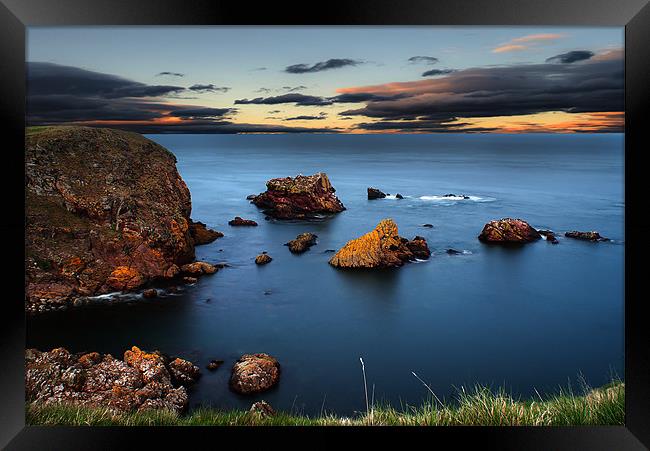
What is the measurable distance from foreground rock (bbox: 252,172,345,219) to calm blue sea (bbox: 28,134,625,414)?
80 centimetres

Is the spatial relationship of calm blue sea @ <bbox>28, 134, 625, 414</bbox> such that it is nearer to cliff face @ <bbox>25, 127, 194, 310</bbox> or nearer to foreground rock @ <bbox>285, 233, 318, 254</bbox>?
foreground rock @ <bbox>285, 233, 318, 254</bbox>

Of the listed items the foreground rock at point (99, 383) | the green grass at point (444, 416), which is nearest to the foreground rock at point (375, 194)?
the foreground rock at point (99, 383)

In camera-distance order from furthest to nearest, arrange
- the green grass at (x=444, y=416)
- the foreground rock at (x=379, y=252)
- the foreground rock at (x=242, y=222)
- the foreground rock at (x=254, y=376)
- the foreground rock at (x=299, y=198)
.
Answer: the foreground rock at (x=299, y=198)
the foreground rock at (x=242, y=222)
the foreground rock at (x=379, y=252)
the foreground rock at (x=254, y=376)
the green grass at (x=444, y=416)

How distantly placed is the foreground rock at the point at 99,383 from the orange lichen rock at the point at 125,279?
4.70 meters

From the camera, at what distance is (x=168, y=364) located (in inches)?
334

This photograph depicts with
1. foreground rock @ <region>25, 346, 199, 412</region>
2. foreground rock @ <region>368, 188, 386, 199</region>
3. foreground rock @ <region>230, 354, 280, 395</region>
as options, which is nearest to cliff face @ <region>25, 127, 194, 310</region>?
foreground rock @ <region>25, 346, 199, 412</region>

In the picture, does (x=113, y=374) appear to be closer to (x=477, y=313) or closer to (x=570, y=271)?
(x=477, y=313)

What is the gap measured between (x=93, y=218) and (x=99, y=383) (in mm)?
6547

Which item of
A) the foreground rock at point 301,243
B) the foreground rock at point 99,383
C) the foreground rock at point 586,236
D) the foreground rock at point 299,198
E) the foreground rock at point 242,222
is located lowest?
the foreground rock at point 99,383

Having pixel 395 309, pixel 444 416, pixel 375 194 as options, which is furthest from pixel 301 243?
pixel 444 416

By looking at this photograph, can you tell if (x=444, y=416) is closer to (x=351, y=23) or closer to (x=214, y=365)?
(x=351, y=23)

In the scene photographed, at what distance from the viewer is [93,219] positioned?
12.3 m

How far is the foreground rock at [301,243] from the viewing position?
637 inches

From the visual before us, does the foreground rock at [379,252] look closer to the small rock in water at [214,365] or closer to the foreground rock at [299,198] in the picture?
the foreground rock at [299,198]
